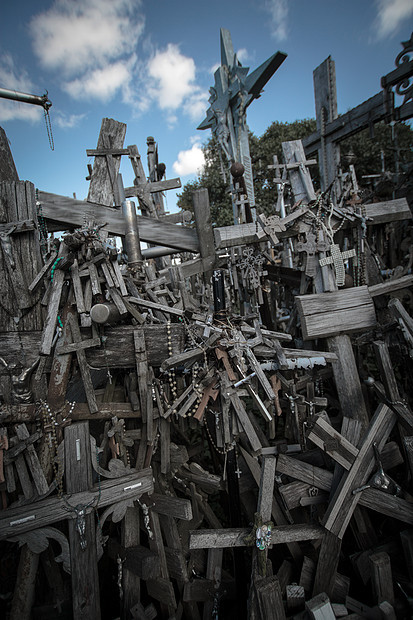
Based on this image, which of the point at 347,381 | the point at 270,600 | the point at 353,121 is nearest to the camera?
the point at 270,600

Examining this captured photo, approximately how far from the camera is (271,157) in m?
19.3

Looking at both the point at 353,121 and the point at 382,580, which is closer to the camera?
the point at 382,580

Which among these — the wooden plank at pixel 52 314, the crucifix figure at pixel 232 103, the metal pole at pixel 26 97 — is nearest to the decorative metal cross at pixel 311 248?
the wooden plank at pixel 52 314

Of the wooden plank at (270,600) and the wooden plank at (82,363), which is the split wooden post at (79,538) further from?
the wooden plank at (270,600)

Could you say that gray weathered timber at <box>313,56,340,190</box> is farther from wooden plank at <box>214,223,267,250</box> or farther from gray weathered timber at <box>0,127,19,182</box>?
gray weathered timber at <box>0,127,19,182</box>

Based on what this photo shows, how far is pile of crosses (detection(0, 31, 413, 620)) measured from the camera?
3.32m

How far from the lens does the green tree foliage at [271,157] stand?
18.4 meters

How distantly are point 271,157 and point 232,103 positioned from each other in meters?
11.7

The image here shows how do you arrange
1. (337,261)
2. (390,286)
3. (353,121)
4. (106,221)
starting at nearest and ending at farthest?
(106,221) → (337,261) → (390,286) → (353,121)

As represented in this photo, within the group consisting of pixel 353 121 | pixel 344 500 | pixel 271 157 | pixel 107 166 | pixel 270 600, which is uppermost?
pixel 271 157

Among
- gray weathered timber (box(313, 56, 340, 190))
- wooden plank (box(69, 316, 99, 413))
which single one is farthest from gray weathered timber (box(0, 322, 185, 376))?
gray weathered timber (box(313, 56, 340, 190))

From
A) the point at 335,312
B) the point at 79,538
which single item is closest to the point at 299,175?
the point at 335,312

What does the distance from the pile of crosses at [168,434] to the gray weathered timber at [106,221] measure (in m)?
0.02

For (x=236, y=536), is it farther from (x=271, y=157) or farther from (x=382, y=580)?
(x=271, y=157)
